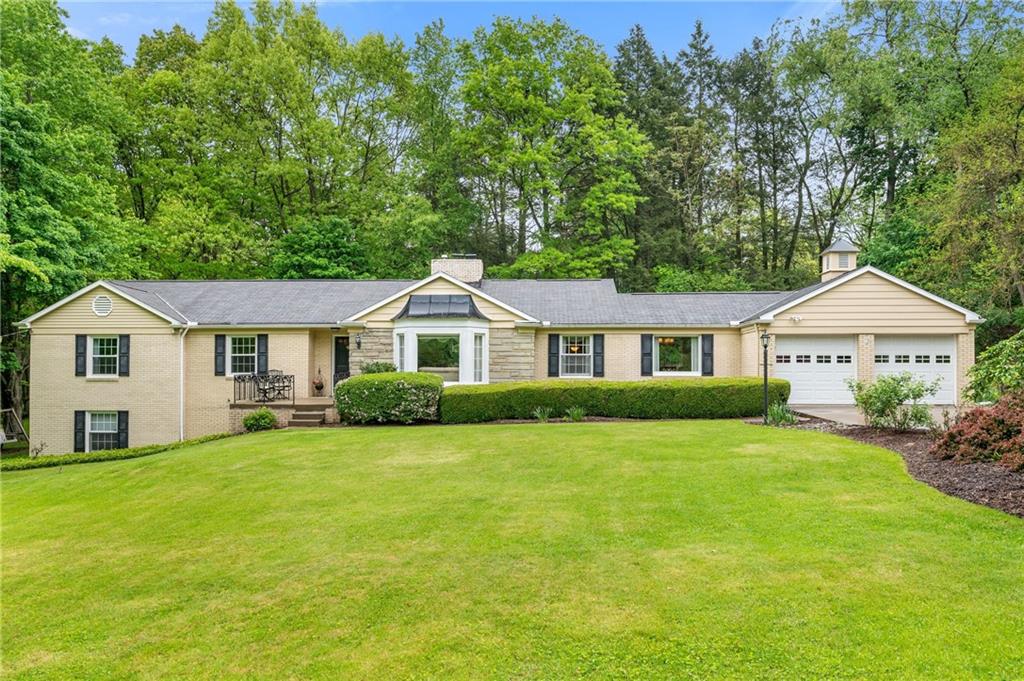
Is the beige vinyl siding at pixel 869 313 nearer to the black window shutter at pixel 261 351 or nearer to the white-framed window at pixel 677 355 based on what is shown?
the white-framed window at pixel 677 355

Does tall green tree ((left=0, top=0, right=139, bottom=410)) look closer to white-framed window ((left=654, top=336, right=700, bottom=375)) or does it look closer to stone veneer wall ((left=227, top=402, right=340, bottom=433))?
stone veneer wall ((left=227, top=402, right=340, bottom=433))

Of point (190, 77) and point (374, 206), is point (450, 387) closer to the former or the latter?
point (374, 206)

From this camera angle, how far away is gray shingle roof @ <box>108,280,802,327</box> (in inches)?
743

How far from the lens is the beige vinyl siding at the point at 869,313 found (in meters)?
17.5

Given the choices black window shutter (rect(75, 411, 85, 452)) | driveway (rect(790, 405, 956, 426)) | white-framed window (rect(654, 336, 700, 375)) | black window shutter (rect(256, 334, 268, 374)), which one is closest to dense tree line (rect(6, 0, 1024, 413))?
black window shutter (rect(75, 411, 85, 452))

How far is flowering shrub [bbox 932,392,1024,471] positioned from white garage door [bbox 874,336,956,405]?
9.61 meters

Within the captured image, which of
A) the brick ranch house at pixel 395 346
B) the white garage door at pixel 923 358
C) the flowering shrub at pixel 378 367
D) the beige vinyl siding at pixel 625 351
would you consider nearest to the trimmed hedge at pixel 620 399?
the brick ranch house at pixel 395 346

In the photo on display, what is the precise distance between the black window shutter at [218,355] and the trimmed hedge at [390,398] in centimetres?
569

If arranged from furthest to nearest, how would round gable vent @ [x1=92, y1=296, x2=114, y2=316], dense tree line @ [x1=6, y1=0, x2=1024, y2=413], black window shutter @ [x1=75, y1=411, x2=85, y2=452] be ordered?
dense tree line @ [x1=6, y1=0, x2=1024, y2=413]
black window shutter @ [x1=75, y1=411, x2=85, y2=452]
round gable vent @ [x1=92, y1=296, x2=114, y2=316]

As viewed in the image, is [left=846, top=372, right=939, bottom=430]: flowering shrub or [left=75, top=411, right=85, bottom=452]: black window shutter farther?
[left=75, top=411, right=85, bottom=452]: black window shutter

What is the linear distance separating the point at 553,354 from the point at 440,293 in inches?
170

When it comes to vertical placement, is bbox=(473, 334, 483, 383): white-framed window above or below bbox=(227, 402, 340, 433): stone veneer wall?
above

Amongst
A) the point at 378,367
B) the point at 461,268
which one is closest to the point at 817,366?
the point at 461,268

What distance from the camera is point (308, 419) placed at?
1614cm
